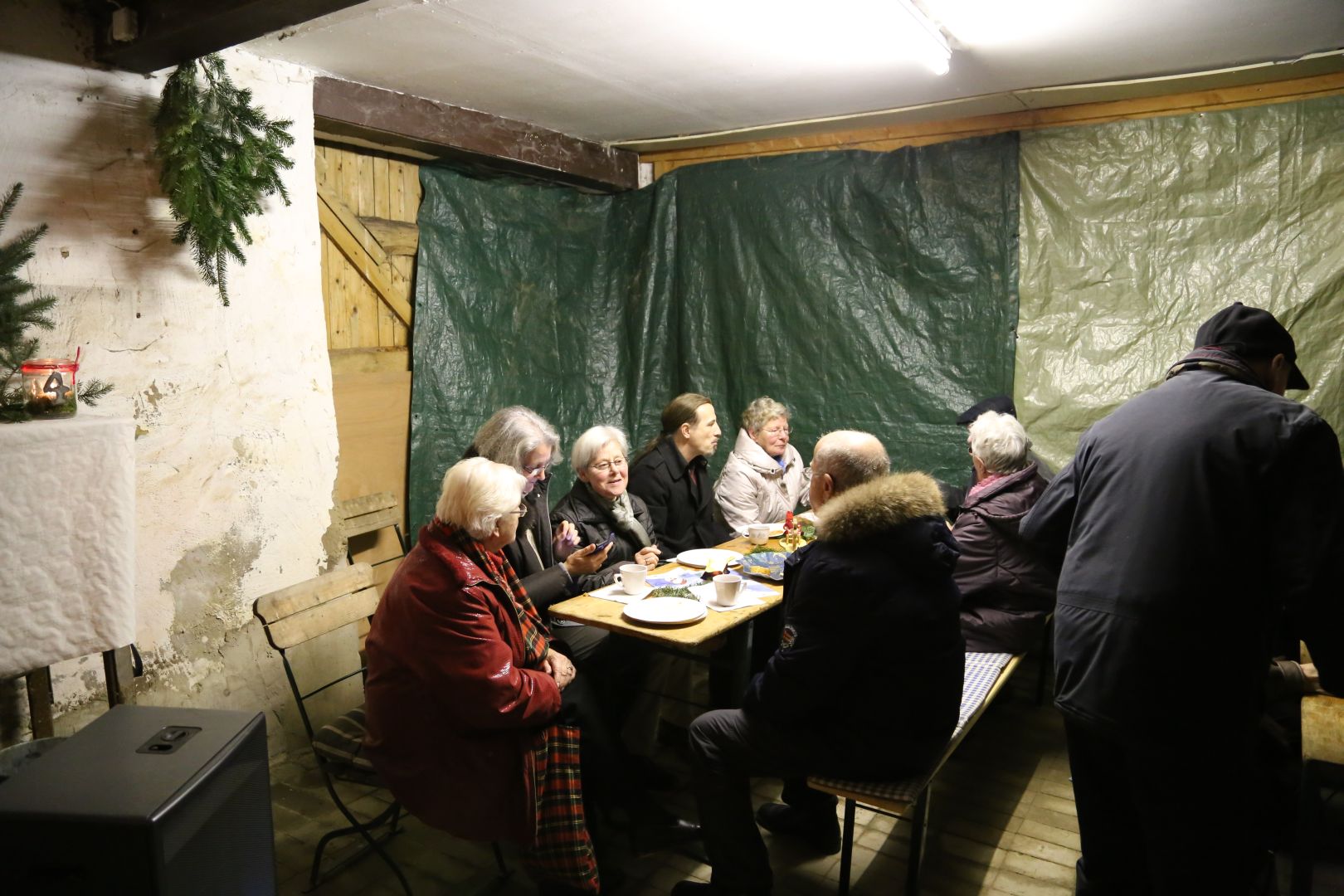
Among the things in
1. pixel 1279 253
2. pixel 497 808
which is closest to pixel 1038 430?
pixel 1279 253

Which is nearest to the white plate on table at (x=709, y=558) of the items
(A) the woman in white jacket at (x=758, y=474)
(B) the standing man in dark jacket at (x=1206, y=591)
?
(A) the woman in white jacket at (x=758, y=474)

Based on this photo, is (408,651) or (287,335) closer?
(408,651)

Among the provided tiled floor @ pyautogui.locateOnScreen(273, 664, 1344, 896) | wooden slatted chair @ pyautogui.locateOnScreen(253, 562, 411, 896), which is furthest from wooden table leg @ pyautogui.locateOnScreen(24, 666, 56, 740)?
tiled floor @ pyautogui.locateOnScreen(273, 664, 1344, 896)

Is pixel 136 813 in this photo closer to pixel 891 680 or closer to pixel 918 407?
pixel 891 680

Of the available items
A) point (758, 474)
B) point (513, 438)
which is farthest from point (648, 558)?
point (758, 474)

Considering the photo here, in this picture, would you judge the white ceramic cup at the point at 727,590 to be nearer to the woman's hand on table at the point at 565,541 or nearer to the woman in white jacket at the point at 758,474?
the woman's hand on table at the point at 565,541

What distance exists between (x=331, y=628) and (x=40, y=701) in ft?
2.48


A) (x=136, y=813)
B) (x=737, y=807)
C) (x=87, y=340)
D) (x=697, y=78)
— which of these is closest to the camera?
(x=136, y=813)

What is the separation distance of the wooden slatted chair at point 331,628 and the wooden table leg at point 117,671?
389mm

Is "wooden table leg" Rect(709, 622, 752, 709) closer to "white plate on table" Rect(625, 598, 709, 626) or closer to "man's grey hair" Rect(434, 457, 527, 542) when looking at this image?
"white plate on table" Rect(625, 598, 709, 626)

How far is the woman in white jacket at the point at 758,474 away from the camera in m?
4.06

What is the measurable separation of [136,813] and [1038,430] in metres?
3.80

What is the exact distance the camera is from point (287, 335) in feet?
10.9

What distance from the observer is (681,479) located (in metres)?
3.86
